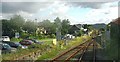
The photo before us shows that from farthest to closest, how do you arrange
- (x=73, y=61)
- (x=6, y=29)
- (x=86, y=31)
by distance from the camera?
1. (x=86, y=31)
2. (x=6, y=29)
3. (x=73, y=61)

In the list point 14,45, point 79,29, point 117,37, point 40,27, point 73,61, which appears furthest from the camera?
point 79,29

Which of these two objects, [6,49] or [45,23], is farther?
[45,23]

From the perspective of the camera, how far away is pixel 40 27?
1508 inches

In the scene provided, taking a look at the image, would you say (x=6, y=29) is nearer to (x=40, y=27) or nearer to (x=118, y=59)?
(x=40, y=27)

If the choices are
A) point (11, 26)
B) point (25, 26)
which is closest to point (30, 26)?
point (25, 26)

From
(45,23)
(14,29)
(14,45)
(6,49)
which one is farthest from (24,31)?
(6,49)

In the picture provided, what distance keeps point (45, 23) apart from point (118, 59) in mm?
22406

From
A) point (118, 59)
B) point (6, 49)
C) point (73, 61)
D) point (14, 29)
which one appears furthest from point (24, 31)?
point (118, 59)

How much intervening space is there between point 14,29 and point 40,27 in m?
4.36

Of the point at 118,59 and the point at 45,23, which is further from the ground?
the point at 45,23

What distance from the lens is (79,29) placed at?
58.2 meters

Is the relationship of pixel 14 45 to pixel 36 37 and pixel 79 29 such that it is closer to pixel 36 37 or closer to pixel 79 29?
pixel 36 37

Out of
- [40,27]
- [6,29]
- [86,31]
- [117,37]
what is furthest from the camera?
[86,31]

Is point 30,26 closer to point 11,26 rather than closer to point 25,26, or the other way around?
point 25,26
